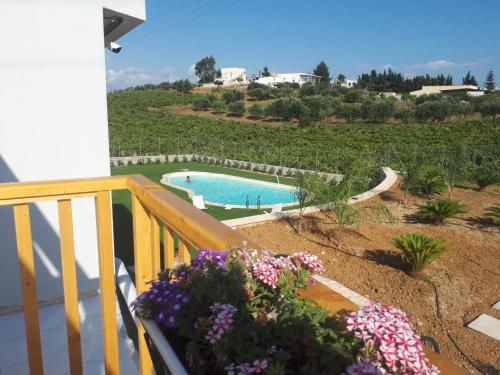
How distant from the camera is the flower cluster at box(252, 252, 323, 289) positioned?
102cm

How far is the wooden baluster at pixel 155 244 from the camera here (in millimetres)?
1647

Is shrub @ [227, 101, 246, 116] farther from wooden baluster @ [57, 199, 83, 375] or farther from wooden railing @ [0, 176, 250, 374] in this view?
wooden baluster @ [57, 199, 83, 375]

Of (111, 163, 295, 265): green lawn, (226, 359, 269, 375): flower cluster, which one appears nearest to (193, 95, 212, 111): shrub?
(111, 163, 295, 265): green lawn

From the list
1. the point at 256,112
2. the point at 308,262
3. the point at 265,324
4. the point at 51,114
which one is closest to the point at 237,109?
the point at 256,112

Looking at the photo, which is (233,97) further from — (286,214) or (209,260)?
(209,260)

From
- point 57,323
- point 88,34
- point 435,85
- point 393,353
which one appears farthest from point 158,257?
point 435,85

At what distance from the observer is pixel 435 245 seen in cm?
507

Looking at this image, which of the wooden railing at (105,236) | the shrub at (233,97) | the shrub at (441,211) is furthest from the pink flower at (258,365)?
the shrub at (233,97)

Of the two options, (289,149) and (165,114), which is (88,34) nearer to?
(289,149)

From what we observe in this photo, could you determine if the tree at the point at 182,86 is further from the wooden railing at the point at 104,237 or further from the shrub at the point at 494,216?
the wooden railing at the point at 104,237

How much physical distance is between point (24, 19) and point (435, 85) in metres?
77.8

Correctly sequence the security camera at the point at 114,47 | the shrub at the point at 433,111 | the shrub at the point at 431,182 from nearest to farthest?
the security camera at the point at 114,47 < the shrub at the point at 431,182 < the shrub at the point at 433,111

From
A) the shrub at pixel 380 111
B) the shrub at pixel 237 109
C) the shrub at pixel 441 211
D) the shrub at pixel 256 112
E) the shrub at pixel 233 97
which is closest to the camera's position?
the shrub at pixel 441 211

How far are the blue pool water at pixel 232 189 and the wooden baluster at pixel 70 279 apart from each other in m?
10.3
